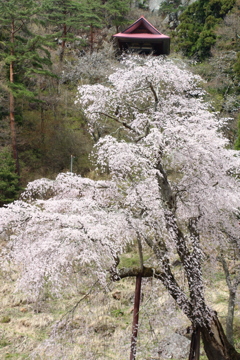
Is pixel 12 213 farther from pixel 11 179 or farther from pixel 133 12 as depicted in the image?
pixel 133 12

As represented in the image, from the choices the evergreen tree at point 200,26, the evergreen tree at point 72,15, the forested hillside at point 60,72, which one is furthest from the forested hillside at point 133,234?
the evergreen tree at point 200,26

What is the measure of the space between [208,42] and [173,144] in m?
16.5

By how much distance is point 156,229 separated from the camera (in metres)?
5.14

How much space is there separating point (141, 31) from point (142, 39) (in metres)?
1.07

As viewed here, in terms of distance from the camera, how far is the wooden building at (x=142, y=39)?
17.4m

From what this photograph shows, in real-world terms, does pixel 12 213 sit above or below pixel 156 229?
above

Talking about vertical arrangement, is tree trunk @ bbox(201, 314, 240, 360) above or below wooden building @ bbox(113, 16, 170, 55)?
below

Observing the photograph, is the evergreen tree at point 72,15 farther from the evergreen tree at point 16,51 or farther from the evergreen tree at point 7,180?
the evergreen tree at point 7,180

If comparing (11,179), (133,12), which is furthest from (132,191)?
(133,12)

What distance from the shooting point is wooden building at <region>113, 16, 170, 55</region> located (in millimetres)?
17378

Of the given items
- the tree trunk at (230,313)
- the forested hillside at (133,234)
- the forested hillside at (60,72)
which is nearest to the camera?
the forested hillside at (133,234)

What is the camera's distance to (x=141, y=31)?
1812 centimetres

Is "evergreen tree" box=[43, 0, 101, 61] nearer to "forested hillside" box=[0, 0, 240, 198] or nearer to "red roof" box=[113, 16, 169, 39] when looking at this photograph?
"forested hillside" box=[0, 0, 240, 198]

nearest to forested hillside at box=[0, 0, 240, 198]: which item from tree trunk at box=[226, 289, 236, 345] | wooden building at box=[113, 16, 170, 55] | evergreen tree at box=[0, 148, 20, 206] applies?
evergreen tree at box=[0, 148, 20, 206]
